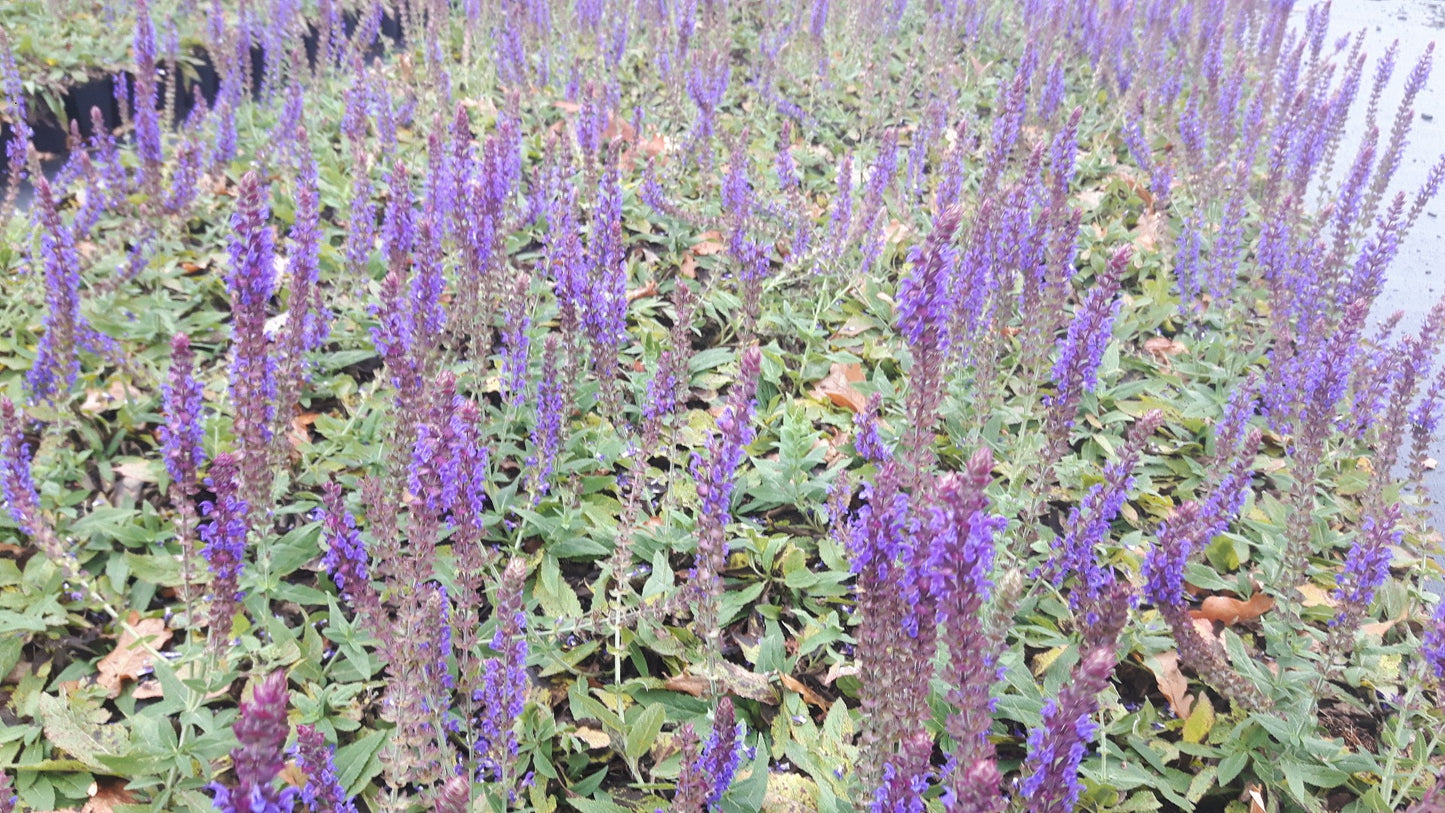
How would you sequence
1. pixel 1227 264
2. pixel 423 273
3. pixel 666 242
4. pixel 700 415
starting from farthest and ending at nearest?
pixel 666 242, pixel 1227 264, pixel 700 415, pixel 423 273

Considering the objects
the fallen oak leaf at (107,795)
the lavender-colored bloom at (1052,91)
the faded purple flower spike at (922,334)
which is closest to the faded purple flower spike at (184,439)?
the fallen oak leaf at (107,795)

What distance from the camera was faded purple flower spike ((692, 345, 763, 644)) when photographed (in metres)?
2.06

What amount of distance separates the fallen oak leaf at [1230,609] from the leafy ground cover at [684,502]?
0.01 meters

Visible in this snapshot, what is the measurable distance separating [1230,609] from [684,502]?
74.1 inches

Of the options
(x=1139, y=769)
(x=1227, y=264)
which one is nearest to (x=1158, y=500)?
(x=1139, y=769)

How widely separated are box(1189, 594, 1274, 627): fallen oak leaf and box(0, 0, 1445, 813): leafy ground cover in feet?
0.05

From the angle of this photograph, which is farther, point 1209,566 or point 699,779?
point 1209,566

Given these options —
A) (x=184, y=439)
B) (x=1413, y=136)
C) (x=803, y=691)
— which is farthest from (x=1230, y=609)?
(x=1413, y=136)

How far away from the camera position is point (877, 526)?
1.85 meters

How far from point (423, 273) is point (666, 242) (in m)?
2.37

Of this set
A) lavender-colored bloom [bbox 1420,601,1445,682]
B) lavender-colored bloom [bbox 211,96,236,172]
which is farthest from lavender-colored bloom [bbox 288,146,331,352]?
lavender-colored bloom [bbox 1420,601,1445,682]

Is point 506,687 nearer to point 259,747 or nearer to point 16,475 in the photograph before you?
point 259,747

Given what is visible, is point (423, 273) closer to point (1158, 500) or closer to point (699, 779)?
point (699, 779)

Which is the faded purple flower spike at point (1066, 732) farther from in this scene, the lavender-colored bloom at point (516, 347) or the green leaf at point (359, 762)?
the lavender-colored bloom at point (516, 347)
